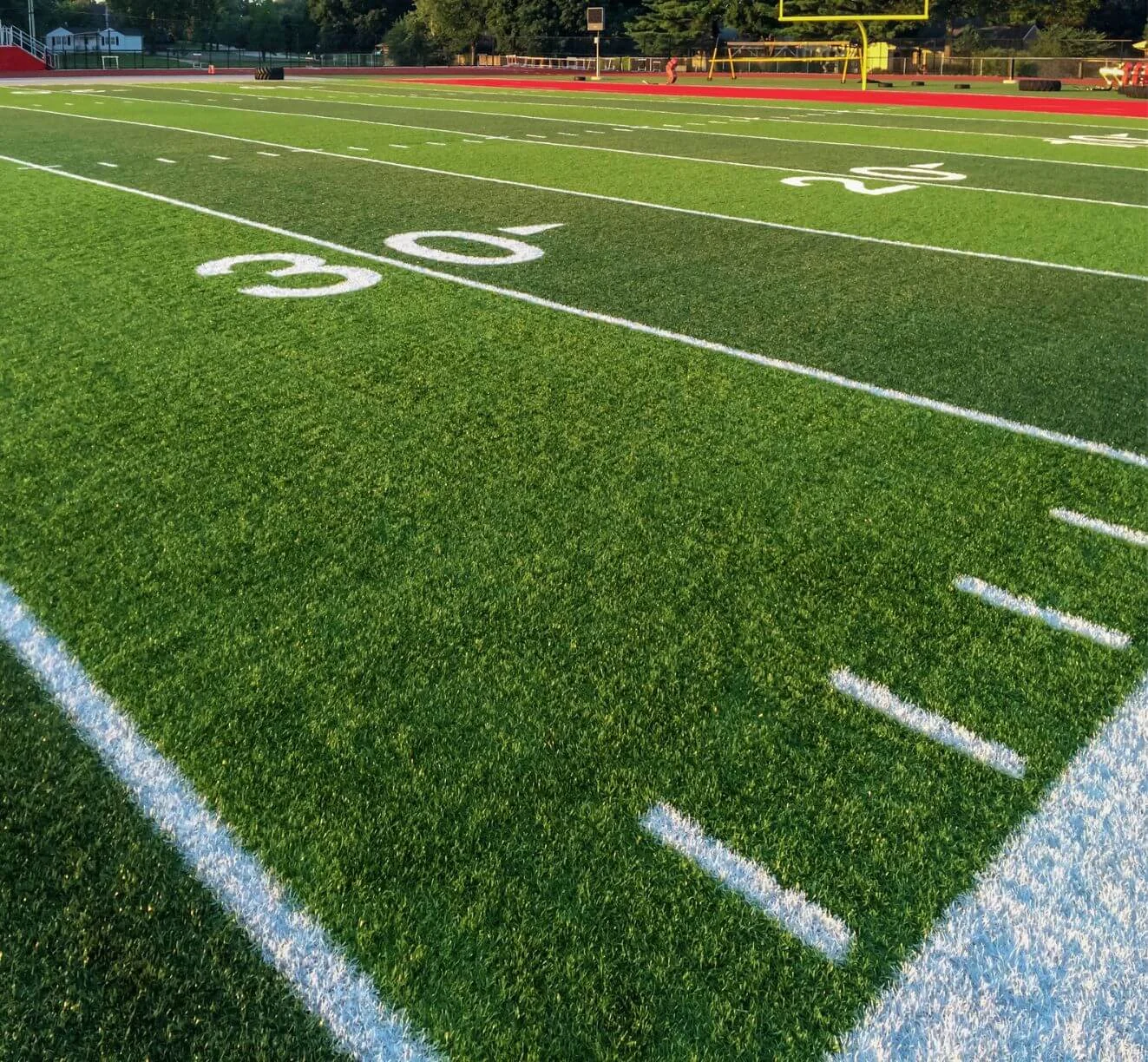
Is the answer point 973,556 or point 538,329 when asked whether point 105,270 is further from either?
point 973,556

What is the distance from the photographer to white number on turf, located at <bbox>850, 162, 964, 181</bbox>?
10352mm

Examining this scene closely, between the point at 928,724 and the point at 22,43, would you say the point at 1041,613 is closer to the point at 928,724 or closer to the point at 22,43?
the point at 928,724

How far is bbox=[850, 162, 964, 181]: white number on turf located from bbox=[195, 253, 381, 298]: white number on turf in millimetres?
6367

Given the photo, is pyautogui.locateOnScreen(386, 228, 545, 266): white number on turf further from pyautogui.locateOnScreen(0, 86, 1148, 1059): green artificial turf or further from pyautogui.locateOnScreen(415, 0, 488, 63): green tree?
pyautogui.locateOnScreen(415, 0, 488, 63): green tree

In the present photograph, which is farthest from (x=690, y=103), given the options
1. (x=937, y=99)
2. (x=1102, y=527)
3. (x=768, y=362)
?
(x=1102, y=527)

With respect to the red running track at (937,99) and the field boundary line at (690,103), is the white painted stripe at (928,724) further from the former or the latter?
the red running track at (937,99)

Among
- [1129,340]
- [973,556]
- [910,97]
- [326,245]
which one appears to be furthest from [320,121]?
[973,556]

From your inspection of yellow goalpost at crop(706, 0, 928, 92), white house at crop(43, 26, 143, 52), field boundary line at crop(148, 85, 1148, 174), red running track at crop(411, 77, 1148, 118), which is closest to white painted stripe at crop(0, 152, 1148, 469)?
field boundary line at crop(148, 85, 1148, 174)

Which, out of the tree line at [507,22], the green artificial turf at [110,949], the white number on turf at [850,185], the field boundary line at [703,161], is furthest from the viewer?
the tree line at [507,22]

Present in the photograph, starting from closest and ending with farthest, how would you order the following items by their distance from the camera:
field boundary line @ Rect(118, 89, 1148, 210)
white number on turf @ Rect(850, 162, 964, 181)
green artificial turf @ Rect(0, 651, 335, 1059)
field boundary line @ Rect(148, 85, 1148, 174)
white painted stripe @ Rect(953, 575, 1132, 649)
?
green artificial turf @ Rect(0, 651, 335, 1059) → white painted stripe @ Rect(953, 575, 1132, 649) → field boundary line @ Rect(118, 89, 1148, 210) → white number on turf @ Rect(850, 162, 964, 181) → field boundary line @ Rect(148, 85, 1148, 174)

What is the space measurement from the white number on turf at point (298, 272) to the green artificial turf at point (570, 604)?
191 mm

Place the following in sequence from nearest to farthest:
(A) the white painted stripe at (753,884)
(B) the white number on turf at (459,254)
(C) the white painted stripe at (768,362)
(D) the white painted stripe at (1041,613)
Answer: (A) the white painted stripe at (753,884)
(D) the white painted stripe at (1041,613)
(C) the white painted stripe at (768,362)
(B) the white number on turf at (459,254)

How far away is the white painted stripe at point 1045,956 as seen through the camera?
155 centimetres

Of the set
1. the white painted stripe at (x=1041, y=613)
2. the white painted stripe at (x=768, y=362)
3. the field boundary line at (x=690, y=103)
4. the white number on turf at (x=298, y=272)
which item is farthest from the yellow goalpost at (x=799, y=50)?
the white painted stripe at (x=1041, y=613)
